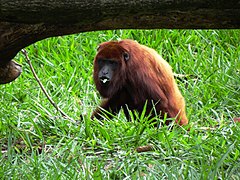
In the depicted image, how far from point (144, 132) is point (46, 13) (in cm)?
183

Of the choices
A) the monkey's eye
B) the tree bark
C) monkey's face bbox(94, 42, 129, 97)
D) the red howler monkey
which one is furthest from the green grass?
the tree bark

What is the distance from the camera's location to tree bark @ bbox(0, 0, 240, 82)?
4.49m

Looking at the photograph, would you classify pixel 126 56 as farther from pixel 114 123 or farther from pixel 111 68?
pixel 114 123

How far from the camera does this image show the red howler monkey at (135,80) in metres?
7.10

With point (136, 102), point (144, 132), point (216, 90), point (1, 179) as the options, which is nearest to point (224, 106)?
point (216, 90)

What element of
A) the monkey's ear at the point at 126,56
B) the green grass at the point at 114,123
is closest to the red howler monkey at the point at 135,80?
the monkey's ear at the point at 126,56

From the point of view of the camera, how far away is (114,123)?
20.8ft

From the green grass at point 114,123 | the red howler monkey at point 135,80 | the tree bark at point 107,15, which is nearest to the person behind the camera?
the tree bark at point 107,15

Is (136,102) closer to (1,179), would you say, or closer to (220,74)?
(220,74)

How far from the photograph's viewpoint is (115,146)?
5.95 m

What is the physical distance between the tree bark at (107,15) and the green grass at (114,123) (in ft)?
3.48

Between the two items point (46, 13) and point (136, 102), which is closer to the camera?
point (46, 13)

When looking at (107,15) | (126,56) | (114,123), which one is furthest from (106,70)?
(107,15)

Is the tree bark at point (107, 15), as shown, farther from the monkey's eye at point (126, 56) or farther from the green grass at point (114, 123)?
the monkey's eye at point (126, 56)
